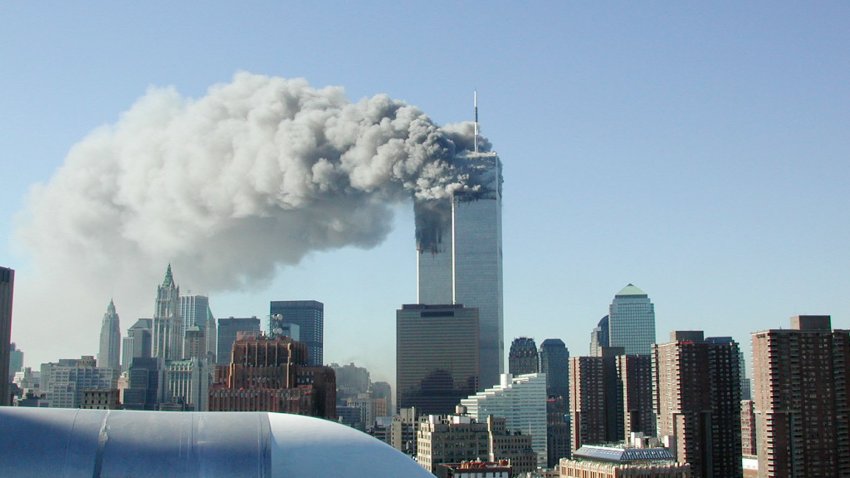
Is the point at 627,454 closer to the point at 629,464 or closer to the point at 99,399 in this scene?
the point at 629,464

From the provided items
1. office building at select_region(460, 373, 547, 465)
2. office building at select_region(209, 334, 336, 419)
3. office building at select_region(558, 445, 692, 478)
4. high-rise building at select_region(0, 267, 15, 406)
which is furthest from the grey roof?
office building at select_region(460, 373, 547, 465)

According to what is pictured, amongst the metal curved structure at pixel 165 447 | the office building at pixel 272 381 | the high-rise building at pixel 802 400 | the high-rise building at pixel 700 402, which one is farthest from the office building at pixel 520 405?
the metal curved structure at pixel 165 447

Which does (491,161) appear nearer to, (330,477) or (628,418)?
(628,418)

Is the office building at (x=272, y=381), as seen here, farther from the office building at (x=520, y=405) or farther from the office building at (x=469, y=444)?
the office building at (x=520, y=405)

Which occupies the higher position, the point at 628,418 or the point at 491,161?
the point at 491,161

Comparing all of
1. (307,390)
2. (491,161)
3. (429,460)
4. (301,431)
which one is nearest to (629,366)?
(491,161)

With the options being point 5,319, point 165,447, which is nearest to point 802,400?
point 5,319
